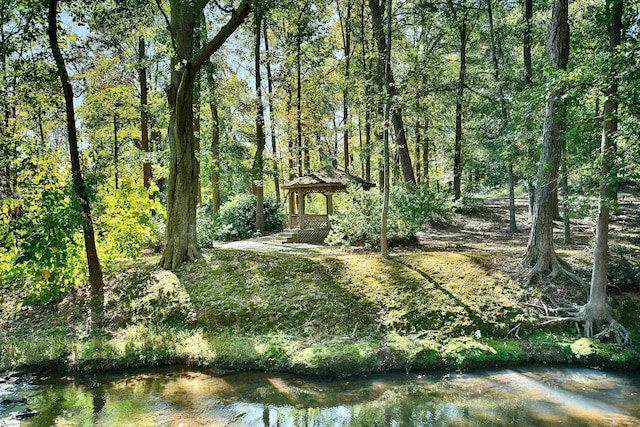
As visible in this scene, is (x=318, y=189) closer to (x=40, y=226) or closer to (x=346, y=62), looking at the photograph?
(x=346, y=62)

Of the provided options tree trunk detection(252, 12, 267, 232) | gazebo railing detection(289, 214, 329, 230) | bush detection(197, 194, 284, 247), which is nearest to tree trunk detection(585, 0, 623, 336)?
gazebo railing detection(289, 214, 329, 230)

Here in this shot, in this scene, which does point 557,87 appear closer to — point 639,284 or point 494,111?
point 639,284

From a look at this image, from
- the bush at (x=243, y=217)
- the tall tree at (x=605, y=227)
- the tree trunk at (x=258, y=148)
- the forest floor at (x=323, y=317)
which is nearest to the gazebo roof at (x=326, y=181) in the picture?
the tree trunk at (x=258, y=148)

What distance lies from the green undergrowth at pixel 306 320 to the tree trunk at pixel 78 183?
0.22m

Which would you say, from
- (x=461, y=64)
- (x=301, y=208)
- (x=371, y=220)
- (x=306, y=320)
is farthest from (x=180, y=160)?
(x=461, y=64)

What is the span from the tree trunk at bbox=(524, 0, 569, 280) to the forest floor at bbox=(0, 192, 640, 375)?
400mm

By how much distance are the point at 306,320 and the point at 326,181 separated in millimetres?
9167

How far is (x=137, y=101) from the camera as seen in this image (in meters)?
16.6

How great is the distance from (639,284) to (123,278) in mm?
10149

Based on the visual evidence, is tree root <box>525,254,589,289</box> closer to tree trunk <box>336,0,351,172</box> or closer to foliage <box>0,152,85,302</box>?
foliage <box>0,152,85,302</box>

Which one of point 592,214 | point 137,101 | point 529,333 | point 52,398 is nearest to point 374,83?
point 592,214

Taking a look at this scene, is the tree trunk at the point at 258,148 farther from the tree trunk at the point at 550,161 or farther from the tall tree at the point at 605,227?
the tall tree at the point at 605,227

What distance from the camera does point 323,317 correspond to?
7.51m

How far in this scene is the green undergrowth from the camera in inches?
255
